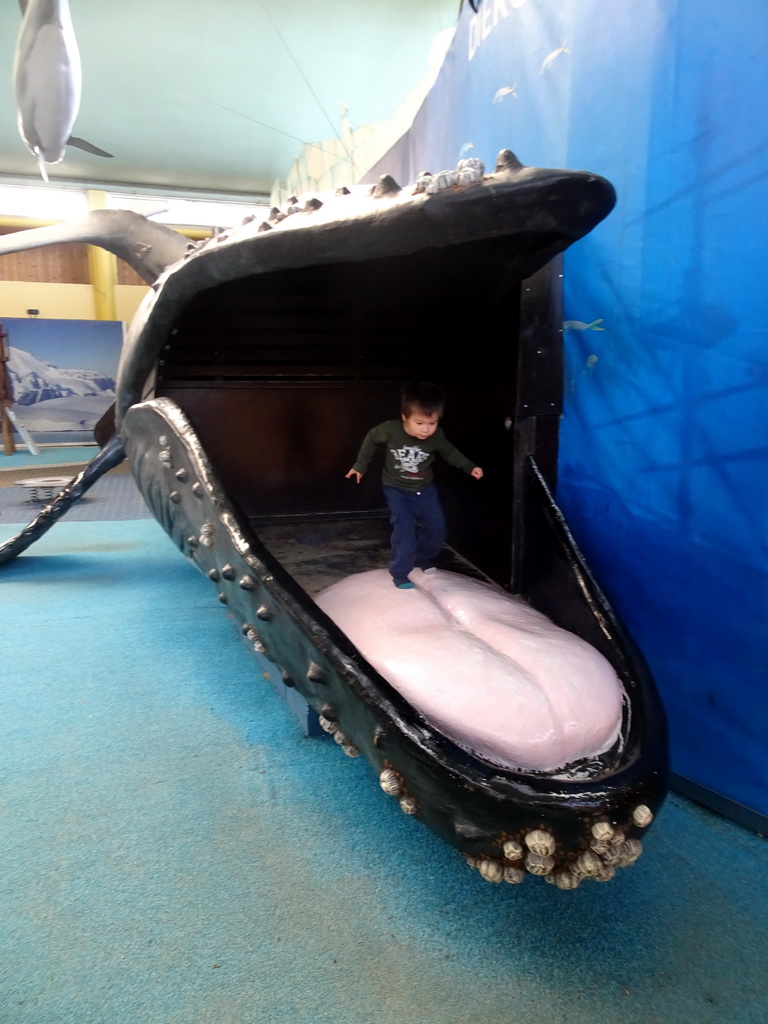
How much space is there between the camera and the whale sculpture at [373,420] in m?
1.04

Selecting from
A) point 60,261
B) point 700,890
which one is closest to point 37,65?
point 700,890

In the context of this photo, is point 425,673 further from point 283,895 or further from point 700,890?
Answer: point 700,890

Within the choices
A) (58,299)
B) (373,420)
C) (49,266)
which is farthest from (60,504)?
(49,266)

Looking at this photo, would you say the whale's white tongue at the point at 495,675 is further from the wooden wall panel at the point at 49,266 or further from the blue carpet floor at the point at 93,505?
the wooden wall panel at the point at 49,266

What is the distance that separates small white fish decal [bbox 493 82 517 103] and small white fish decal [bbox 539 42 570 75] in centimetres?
18

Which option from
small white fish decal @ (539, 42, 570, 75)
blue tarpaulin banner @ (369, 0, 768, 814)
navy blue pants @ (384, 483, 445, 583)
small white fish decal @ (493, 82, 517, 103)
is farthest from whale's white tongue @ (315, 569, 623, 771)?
small white fish decal @ (493, 82, 517, 103)

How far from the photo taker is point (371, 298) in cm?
249

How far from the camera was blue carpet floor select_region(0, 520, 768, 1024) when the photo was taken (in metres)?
1.07

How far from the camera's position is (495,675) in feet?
4.06

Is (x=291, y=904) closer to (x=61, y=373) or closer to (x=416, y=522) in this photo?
(x=416, y=522)

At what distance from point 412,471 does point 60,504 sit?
2.26 m

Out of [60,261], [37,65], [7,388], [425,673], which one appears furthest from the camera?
[60,261]

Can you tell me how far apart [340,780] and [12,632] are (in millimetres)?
1652

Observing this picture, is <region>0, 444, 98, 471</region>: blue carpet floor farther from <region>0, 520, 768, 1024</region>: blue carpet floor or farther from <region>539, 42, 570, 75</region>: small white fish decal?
<region>539, 42, 570, 75</region>: small white fish decal
